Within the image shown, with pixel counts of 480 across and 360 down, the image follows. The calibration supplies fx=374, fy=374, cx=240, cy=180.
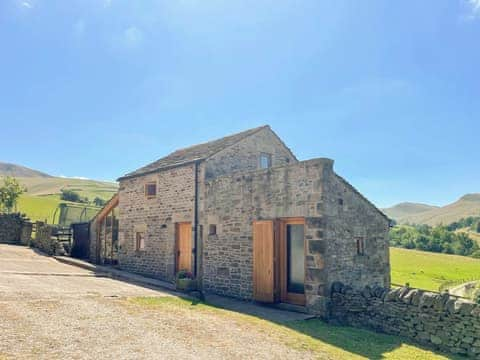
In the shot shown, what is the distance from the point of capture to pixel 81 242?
2089 cm

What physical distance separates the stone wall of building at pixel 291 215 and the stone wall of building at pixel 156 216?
144cm

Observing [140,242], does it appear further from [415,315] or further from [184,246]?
[415,315]

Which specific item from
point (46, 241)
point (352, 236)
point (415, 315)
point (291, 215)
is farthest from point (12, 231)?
point (415, 315)

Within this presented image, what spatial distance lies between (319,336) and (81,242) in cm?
1663

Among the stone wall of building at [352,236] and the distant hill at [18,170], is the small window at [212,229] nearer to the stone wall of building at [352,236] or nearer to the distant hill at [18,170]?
the stone wall of building at [352,236]

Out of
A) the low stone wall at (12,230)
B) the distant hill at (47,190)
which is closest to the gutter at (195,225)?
the low stone wall at (12,230)

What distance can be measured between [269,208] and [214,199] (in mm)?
2627

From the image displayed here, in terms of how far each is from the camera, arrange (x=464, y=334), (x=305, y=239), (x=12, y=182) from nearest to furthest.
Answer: (x=464, y=334) < (x=305, y=239) < (x=12, y=182)

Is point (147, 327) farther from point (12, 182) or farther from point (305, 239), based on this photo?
point (12, 182)

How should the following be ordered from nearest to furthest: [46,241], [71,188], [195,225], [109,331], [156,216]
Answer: [109,331] < [195,225] < [156,216] < [46,241] < [71,188]

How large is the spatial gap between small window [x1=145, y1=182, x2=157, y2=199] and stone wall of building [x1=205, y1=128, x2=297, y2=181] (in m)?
3.45

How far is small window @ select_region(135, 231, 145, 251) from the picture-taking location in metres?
16.6

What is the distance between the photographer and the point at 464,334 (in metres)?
7.50

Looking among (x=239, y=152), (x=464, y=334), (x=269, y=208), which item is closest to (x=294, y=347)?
(x=464, y=334)
